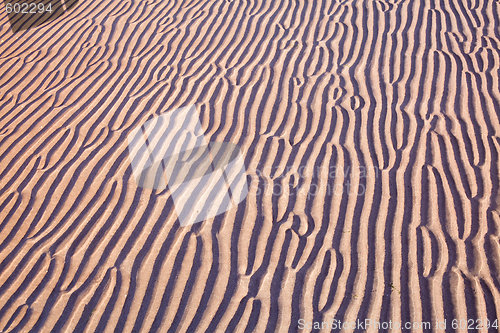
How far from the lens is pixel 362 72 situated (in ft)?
14.3

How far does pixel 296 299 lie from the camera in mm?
2641

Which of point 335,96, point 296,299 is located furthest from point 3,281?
point 335,96

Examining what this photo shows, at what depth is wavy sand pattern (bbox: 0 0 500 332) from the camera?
8.65ft

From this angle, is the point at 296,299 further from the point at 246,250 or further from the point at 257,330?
the point at 246,250

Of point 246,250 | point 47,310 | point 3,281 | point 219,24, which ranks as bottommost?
point 246,250

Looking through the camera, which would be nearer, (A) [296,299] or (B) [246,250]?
(A) [296,299]

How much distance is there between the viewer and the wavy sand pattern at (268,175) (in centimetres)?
264

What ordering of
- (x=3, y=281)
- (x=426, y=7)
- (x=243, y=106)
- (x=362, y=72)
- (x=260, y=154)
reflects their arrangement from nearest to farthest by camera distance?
(x=3, y=281)
(x=260, y=154)
(x=243, y=106)
(x=362, y=72)
(x=426, y=7)

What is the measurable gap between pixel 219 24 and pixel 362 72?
7.57ft

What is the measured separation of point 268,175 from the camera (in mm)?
3396

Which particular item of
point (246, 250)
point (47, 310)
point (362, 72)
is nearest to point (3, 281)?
point (47, 310)

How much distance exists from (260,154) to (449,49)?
2.99 m

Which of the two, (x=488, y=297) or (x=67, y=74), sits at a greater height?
(x=67, y=74)

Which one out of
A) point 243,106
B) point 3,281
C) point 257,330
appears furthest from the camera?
point 243,106
